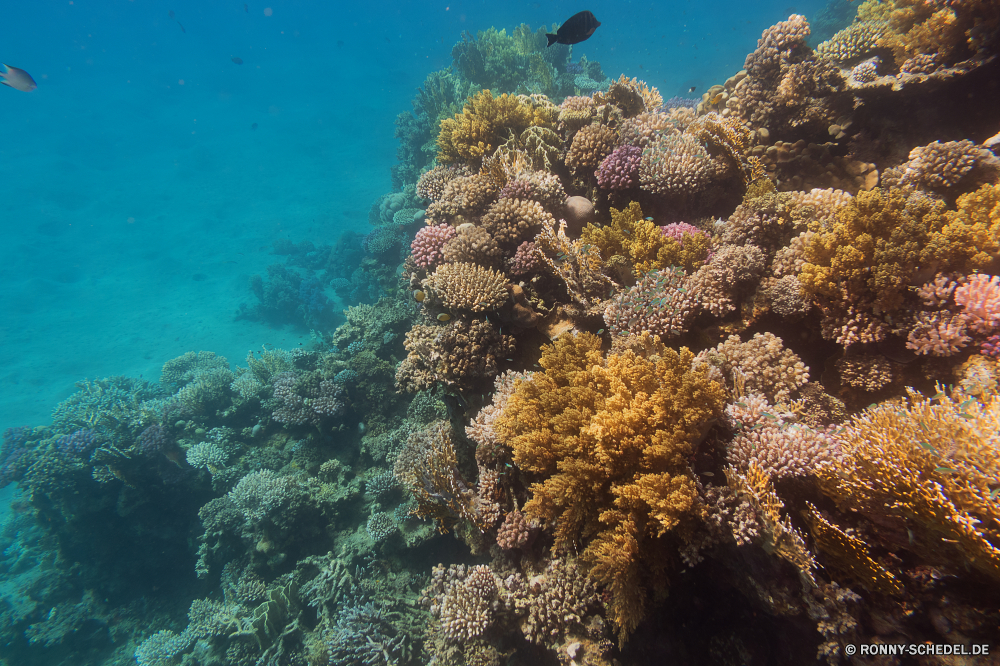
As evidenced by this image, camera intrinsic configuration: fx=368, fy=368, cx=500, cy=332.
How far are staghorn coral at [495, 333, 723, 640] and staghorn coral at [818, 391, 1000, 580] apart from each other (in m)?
0.79

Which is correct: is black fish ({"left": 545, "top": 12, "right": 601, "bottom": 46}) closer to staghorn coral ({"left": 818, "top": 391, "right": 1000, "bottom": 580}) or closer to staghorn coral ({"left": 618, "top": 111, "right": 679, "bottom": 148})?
staghorn coral ({"left": 618, "top": 111, "right": 679, "bottom": 148})

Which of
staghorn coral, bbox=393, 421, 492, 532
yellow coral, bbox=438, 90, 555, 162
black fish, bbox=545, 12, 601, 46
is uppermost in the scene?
black fish, bbox=545, 12, 601, 46

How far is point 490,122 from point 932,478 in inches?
280

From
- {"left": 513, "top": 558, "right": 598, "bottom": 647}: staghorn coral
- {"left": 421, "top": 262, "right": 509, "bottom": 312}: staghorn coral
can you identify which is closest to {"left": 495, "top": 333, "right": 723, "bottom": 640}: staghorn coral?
{"left": 513, "top": 558, "right": 598, "bottom": 647}: staghorn coral

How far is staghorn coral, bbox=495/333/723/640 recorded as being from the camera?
2432mm

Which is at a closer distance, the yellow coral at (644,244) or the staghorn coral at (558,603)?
the staghorn coral at (558,603)

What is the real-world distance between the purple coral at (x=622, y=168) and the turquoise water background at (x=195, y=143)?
19.3 meters

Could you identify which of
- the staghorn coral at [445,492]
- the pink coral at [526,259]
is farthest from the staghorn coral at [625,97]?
the staghorn coral at [445,492]

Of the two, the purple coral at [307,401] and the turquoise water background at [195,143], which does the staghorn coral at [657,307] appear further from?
the turquoise water background at [195,143]

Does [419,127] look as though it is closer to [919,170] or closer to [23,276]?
[919,170]

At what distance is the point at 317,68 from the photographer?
7738 centimetres

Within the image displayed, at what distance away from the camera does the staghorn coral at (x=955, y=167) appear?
329 cm

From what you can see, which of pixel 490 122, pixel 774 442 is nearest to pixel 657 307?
pixel 774 442

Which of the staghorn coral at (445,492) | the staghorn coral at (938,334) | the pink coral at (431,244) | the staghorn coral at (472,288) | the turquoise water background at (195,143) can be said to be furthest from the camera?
the turquoise water background at (195,143)
